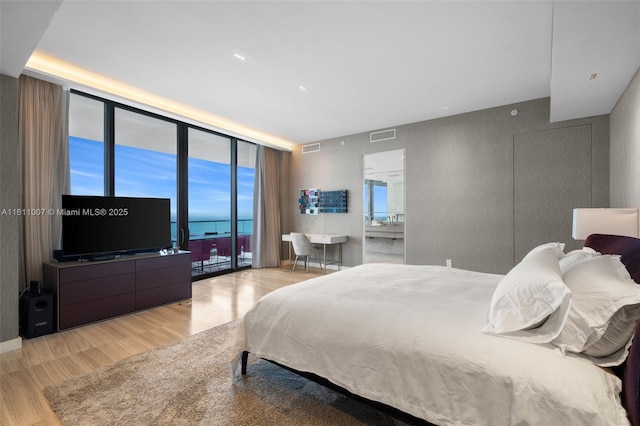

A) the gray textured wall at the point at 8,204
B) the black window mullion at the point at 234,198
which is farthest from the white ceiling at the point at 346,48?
the black window mullion at the point at 234,198

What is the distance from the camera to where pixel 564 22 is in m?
1.85

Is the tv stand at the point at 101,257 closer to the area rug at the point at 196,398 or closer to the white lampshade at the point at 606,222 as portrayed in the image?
the area rug at the point at 196,398

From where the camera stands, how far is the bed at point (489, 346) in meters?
1.12

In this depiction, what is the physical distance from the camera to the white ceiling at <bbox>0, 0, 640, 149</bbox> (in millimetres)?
2161

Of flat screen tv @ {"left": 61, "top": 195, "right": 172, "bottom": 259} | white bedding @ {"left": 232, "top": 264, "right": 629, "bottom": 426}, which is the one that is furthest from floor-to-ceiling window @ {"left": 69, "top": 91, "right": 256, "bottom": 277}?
white bedding @ {"left": 232, "top": 264, "right": 629, "bottom": 426}

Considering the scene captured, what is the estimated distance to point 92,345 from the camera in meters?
2.75

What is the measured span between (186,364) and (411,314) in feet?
6.21

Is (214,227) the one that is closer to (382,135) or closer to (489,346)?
(382,135)

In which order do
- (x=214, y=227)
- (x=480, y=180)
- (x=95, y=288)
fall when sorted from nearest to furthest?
(x=95, y=288)
(x=480, y=180)
(x=214, y=227)

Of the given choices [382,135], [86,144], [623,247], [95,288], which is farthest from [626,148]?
[86,144]

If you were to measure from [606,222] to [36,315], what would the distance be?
5.36 metres

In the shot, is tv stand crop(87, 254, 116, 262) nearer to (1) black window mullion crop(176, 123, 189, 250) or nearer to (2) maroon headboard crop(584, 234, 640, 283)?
(1) black window mullion crop(176, 123, 189, 250)

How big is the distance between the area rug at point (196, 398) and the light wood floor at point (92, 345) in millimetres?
128

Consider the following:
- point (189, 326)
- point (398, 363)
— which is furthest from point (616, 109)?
point (189, 326)
